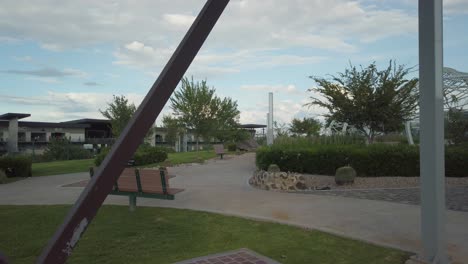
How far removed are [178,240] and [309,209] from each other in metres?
3.08

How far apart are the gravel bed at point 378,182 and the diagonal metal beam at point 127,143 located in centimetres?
875

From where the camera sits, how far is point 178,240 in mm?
5699

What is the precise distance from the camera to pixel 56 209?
8.43 m

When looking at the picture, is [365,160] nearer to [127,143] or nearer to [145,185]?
[145,185]

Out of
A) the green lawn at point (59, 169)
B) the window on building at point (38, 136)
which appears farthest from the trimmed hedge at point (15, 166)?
the window on building at point (38, 136)

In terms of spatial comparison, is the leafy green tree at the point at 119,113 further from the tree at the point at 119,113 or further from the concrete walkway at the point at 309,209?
the concrete walkway at the point at 309,209

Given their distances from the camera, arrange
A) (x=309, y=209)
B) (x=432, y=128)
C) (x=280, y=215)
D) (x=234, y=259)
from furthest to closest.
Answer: (x=309, y=209) < (x=280, y=215) < (x=234, y=259) < (x=432, y=128)

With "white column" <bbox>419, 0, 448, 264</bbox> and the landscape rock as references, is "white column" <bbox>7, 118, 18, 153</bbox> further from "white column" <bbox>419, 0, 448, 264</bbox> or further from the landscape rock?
"white column" <bbox>419, 0, 448, 264</bbox>

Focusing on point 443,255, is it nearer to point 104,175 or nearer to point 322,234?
point 322,234

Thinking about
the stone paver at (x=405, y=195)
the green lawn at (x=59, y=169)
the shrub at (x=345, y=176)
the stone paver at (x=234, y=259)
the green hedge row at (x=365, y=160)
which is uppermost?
the green hedge row at (x=365, y=160)

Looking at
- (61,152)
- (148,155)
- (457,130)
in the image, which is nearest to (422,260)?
(148,155)

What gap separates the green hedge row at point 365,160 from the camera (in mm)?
12281

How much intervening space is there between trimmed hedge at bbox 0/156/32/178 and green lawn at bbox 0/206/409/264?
9.71 meters

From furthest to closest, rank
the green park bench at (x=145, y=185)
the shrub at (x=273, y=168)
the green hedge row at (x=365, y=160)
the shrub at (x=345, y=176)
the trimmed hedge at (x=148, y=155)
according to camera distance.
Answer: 1. the trimmed hedge at (x=148, y=155)
2. the shrub at (x=273, y=168)
3. the green hedge row at (x=365, y=160)
4. the shrub at (x=345, y=176)
5. the green park bench at (x=145, y=185)
